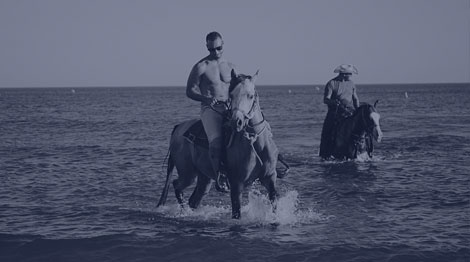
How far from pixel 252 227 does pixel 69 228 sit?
3300mm

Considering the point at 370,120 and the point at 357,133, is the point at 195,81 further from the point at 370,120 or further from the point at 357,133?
the point at 357,133

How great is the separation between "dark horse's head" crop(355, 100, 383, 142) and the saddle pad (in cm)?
799

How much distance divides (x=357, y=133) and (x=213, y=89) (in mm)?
9351

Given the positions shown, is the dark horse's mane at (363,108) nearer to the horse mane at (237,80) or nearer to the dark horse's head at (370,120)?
the dark horse's head at (370,120)

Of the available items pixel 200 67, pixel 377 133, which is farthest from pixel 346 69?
pixel 200 67

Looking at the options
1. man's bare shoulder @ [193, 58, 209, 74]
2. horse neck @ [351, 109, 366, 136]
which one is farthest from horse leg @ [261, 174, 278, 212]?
horse neck @ [351, 109, 366, 136]

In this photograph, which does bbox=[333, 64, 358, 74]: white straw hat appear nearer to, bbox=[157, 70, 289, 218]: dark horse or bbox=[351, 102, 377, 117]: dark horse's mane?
bbox=[351, 102, 377, 117]: dark horse's mane

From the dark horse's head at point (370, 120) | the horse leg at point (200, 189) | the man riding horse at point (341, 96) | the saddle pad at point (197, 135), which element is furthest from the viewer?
the man riding horse at point (341, 96)

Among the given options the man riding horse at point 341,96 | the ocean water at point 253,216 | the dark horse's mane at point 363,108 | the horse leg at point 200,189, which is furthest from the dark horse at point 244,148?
the man riding horse at point 341,96

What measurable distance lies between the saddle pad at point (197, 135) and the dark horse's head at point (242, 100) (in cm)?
132

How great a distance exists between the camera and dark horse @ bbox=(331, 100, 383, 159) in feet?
57.1

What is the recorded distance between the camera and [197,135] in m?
10.5

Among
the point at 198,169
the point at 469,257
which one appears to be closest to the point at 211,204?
the point at 198,169

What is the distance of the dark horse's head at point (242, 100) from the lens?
869 cm
